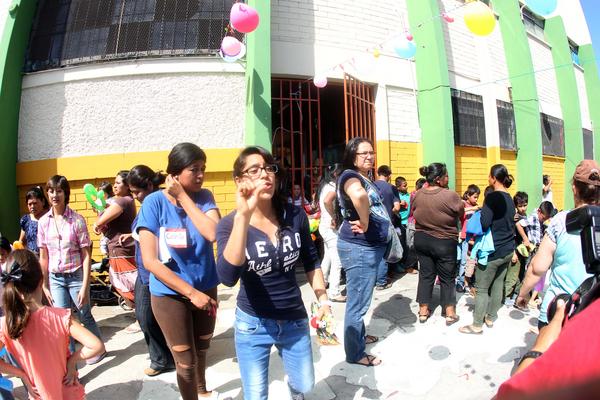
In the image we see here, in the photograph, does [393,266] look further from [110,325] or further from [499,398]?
[499,398]

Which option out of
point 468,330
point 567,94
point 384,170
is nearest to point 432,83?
point 384,170

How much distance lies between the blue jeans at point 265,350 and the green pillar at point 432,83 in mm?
6228

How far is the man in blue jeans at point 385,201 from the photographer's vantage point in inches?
171

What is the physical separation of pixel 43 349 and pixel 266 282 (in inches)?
48.0

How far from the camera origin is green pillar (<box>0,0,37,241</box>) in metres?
5.68

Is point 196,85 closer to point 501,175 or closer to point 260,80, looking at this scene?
point 260,80

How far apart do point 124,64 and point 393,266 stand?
5303mm

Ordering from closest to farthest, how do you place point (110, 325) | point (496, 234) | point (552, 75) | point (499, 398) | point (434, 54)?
point (499, 398)
point (496, 234)
point (110, 325)
point (434, 54)
point (552, 75)

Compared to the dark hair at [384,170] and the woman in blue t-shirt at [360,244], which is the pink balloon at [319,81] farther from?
the woman in blue t-shirt at [360,244]

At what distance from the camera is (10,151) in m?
5.80

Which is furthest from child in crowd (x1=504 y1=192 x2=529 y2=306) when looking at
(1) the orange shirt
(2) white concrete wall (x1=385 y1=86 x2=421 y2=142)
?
(1) the orange shirt

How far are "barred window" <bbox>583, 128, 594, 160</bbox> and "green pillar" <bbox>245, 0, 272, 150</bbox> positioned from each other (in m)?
12.8

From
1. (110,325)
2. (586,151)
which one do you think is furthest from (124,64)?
(586,151)

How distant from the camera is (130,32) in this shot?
19.1 ft
